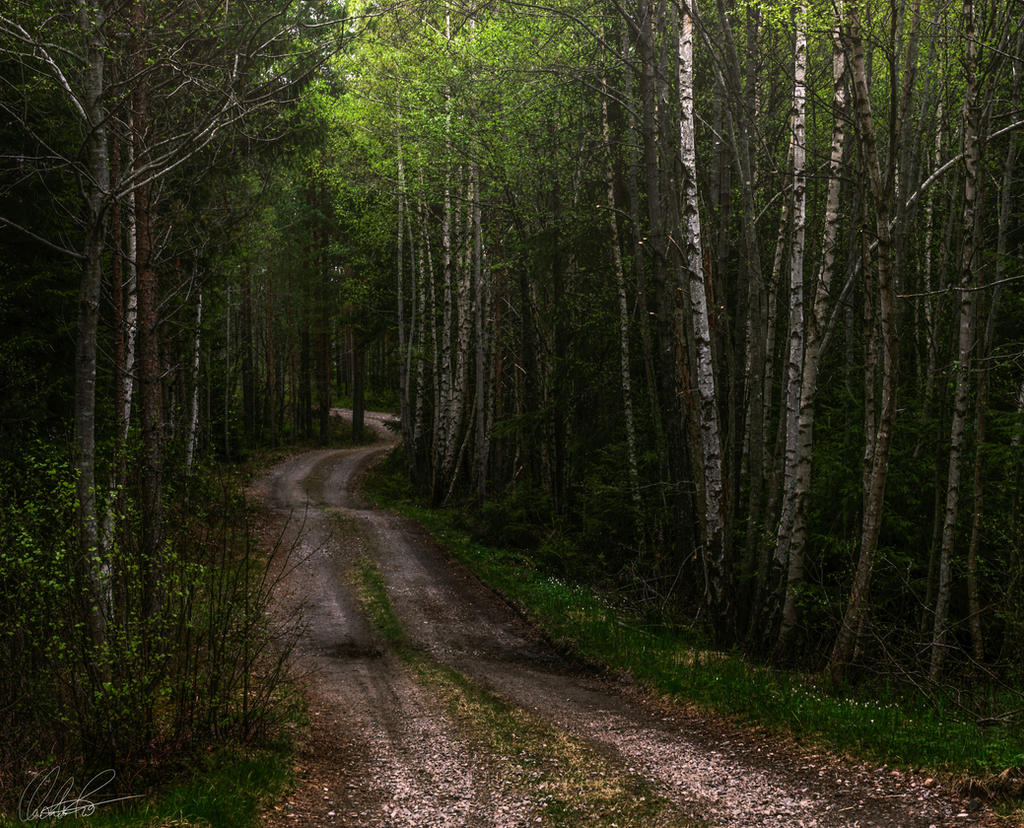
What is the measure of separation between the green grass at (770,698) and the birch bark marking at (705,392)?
2.50 feet

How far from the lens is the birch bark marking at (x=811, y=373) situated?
806 centimetres

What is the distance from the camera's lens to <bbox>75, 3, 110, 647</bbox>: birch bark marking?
18.4 feet

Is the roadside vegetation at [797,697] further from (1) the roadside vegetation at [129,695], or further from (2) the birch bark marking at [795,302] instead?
(1) the roadside vegetation at [129,695]

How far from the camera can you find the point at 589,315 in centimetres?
1614

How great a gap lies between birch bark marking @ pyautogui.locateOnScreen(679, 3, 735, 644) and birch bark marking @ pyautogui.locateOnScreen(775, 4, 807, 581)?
0.81 m

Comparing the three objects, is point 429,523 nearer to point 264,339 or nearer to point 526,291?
point 526,291

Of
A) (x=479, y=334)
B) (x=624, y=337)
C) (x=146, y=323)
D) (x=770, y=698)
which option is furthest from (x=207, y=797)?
(x=479, y=334)

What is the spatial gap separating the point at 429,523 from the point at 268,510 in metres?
4.37

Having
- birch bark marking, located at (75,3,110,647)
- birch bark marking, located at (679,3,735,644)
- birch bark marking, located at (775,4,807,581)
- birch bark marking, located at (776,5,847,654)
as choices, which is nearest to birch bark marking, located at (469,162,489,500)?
Answer: birch bark marking, located at (679,3,735,644)

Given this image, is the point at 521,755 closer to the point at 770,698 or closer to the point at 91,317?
the point at 770,698

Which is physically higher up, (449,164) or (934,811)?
(449,164)

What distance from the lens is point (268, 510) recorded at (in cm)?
1916

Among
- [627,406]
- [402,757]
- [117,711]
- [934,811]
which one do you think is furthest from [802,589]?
[117,711]
